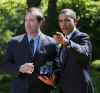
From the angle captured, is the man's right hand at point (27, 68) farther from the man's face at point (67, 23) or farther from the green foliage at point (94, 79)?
the green foliage at point (94, 79)

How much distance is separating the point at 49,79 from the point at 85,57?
519 millimetres

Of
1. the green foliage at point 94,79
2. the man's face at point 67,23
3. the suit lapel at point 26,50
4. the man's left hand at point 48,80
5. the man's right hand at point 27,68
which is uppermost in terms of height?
the man's face at point 67,23

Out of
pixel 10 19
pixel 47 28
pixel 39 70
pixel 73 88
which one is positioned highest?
pixel 39 70

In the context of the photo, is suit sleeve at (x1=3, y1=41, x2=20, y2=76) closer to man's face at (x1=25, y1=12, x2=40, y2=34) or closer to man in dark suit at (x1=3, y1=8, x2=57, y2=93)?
man in dark suit at (x1=3, y1=8, x2=57, y2=93)

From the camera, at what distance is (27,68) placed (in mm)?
3822

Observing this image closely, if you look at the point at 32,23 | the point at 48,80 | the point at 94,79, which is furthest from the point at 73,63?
the point at 94,79

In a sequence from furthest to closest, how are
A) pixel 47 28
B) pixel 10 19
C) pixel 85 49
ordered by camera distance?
pixel 10 19 → pixel 47 28 → pixel 85 49

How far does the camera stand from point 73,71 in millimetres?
3910

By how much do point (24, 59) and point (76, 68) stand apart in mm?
610

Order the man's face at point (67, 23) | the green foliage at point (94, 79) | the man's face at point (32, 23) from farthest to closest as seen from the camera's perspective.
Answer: the green foliage at point (94, 79)
the man's face at point (67, 23)
the man's face at point (32, 23)

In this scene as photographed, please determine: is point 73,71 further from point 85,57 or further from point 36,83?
point 36,83

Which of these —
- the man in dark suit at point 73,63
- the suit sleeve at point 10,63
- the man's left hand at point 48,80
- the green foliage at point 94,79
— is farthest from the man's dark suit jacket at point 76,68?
the green foliage at point 94,79

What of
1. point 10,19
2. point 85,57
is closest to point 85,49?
point 85,57

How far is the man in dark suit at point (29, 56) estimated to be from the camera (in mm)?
3945
